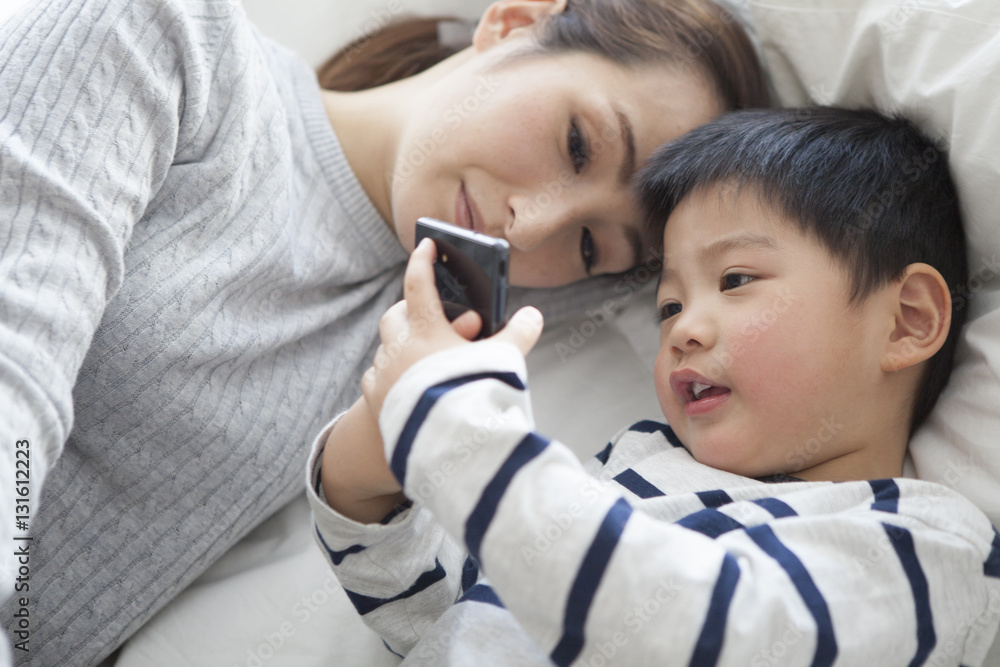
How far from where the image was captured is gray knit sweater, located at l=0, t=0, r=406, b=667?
26.5 inches

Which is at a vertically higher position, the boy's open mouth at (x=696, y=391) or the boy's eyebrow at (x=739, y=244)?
the boy's eyebrow at (x=739, y=244)

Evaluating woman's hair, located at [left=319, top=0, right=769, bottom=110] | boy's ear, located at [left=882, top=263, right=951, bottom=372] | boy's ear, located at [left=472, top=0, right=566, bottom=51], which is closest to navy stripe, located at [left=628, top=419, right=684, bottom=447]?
boy's ear, located at [left=882, top=263, right=951, bottom=372]

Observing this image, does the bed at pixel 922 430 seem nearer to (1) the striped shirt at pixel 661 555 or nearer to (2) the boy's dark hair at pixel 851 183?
(2) the boy's dark hair at pixel 851 183

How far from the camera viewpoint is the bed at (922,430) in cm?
83

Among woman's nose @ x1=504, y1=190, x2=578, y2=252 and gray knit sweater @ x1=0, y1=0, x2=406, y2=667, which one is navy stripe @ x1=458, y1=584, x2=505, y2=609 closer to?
gray knit sweater @ x1=0, y1=0, x2=406, y2=667

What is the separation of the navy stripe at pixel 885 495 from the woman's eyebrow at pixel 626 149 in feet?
1.60

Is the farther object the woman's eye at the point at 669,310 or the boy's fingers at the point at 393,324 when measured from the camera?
the woman's eye at the point at 669,310

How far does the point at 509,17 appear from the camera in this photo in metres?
1.15

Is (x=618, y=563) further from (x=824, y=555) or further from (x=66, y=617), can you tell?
(x=66, y=617)

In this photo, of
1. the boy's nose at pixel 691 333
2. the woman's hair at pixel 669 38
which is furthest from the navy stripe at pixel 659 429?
the woman's hair at pixel 669 38

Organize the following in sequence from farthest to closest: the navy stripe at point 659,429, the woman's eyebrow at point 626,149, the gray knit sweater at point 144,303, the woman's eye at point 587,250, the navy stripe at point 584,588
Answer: the woman's eye at point 587,250, the woman's eyebrow at point 626,149, the navy stripe at point 659,429, the gray knit sweater at point 144,303, the navy stripe at point 584,588

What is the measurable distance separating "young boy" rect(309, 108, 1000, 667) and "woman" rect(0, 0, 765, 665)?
6.8 inches

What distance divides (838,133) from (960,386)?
31 centimetres

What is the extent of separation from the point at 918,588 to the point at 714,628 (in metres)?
0.20
